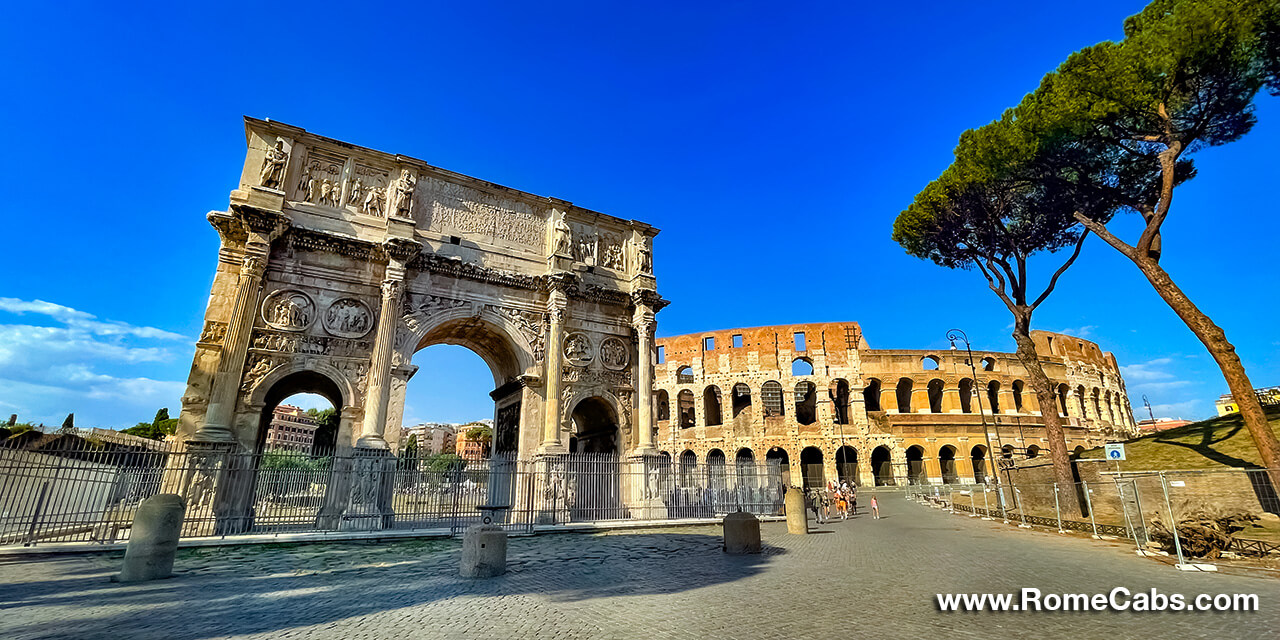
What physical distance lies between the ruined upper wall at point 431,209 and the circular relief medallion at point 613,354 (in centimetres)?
221

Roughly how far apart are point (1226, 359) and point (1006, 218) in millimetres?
Result: 8160

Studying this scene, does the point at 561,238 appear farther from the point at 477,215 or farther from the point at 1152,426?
the point at 1152,426

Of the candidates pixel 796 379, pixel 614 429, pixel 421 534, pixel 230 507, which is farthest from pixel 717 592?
pixel 796 379

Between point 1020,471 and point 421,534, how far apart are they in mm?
18202

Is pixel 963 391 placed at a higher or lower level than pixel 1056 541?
higher

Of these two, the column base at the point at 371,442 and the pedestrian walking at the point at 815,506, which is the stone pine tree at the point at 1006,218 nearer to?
the pedestrian walking at the point at 815,506

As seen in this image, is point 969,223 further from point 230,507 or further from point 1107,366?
point 1107,366

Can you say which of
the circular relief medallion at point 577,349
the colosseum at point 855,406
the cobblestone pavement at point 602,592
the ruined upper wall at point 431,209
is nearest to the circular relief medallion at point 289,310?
the ruined upper wall at point 431,209

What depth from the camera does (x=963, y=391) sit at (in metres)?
37.8

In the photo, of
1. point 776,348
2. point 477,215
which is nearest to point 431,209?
point 477,215

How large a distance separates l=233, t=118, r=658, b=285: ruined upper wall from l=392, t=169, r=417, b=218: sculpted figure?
0.03 m

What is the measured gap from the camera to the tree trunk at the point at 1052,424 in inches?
560

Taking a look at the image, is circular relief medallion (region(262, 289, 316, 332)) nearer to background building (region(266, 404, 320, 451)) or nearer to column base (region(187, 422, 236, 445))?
column base (region(187, 422, 236, 445))

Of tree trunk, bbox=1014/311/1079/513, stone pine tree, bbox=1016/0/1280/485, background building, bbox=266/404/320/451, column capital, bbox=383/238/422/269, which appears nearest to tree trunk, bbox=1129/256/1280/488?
stone pine tree, bbox=1016/0/1280/485
